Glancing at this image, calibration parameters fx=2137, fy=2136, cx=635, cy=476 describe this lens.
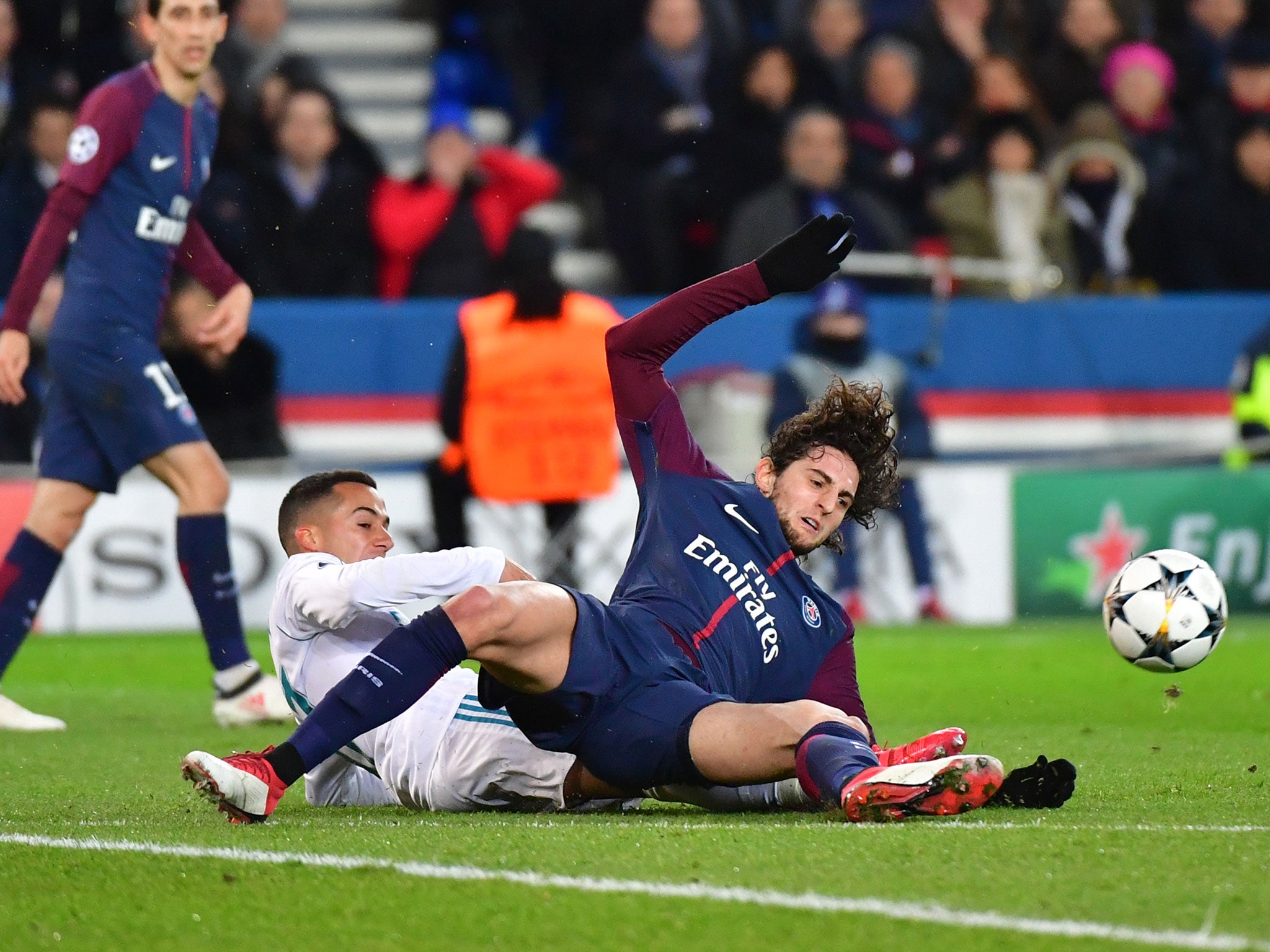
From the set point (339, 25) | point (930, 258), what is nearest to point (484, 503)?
point (930, 258)

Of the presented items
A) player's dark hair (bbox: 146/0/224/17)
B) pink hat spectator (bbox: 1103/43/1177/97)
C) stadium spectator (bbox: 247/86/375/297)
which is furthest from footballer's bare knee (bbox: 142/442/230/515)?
pink hat spectator (bbox: 1103/43/1177/97)

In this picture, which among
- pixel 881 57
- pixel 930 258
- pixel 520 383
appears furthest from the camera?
pixel 881 57

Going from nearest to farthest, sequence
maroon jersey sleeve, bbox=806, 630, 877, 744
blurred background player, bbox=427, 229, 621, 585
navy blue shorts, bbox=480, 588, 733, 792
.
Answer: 1. navy blue shorts, bbox=480, 588, 733, 792
2. maroon jersey sleeve, bbox=806, 630, 877, 744
3. blurred background player, bbox=427, 229, 621, 585

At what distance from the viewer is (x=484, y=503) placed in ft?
36.7

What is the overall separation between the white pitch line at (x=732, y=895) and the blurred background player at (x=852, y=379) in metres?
7.28

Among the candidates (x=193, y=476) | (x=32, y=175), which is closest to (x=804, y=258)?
(x=193, y=476)

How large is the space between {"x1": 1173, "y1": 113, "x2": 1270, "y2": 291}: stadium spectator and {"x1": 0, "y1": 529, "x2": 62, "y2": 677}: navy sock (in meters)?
8.73

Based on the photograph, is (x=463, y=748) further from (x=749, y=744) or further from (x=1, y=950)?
(x=1, y=950)

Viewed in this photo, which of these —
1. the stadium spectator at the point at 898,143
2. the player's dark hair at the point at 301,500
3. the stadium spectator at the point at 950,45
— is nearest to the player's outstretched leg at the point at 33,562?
the player's dark hair at the point at 301,500

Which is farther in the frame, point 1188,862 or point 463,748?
point 463,748

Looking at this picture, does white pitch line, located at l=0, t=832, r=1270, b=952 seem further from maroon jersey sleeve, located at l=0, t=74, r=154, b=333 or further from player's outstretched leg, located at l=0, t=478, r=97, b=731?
maroon jersey sleeve, located at l=0, t=74, r=154, b=333

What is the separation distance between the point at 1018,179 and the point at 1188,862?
384 inches

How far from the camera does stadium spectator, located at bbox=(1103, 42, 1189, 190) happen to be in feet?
45.7

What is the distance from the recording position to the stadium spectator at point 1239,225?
13.7m
